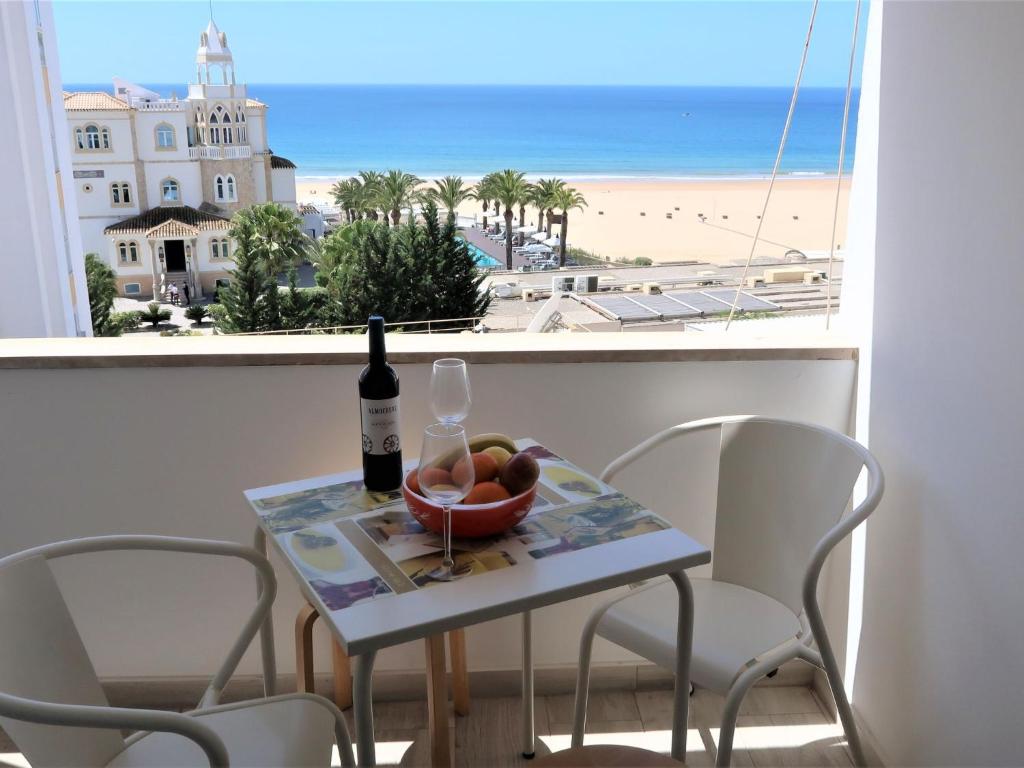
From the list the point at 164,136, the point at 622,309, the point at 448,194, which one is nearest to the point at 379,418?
the point at 622,309

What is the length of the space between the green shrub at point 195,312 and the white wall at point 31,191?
7363 mm

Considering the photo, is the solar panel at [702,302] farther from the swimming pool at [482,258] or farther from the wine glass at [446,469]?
the wine glass at [446,469]

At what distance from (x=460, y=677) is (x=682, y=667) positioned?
0.68 metres

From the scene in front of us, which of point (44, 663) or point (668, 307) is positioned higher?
point (44, 663)

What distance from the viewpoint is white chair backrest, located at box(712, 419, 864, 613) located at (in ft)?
5.31

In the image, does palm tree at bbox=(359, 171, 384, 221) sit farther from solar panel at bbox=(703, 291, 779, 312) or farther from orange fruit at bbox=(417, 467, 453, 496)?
orange fruit at bbox=(417, 467, 453, 496)

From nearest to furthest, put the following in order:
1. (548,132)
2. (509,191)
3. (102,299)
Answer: (102,299) < (509,191) < (548,132)

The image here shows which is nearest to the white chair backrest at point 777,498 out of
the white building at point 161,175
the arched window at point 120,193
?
the white building at point 161,175

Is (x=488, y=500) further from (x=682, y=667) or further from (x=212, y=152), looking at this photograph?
(x=212, y=152)

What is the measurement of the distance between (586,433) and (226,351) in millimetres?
813

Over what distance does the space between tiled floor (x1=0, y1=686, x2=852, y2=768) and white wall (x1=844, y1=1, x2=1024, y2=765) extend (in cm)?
15

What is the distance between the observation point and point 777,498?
1.71 m

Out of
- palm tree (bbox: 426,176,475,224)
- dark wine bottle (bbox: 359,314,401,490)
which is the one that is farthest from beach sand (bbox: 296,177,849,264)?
dark wine bottle (bbox: 359,314,401,490)

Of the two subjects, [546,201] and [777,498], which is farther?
[546,201]
